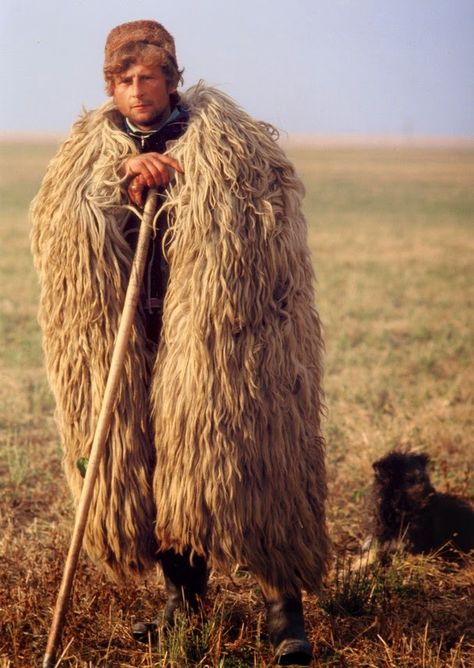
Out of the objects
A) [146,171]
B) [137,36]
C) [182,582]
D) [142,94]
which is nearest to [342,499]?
[182,582]

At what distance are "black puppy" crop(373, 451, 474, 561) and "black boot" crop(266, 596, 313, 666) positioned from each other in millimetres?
1189

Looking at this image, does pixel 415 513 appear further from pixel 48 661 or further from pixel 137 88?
pixel 137 88

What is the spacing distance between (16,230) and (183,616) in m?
18.2

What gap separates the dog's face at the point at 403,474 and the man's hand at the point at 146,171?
222cm

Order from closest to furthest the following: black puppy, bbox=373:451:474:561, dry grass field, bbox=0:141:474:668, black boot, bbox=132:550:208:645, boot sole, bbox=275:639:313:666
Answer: boot sole, bbox=275:639:313:666
dry grass field, bbox=0:141:474:668
black boot, bbox=132:550:208:645
black puppy, bbox=373:451:474:561

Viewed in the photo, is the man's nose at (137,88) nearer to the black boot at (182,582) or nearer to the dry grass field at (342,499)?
the dry grass field at (342,499)

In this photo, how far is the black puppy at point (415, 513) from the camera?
4602 mm

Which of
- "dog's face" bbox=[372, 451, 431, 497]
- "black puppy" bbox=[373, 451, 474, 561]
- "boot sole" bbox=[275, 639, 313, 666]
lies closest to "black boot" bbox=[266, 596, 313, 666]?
"boot sole" bbox=[275, 639, 313, 666]

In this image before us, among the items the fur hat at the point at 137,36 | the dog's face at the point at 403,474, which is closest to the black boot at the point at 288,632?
the dog's face at the point at 403,474

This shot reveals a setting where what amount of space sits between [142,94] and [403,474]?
2.50 m

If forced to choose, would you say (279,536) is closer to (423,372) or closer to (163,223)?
(163,223)

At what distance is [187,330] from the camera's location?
10.5 feet

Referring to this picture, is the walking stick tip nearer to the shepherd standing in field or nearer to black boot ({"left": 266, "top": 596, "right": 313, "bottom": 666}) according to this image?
the shepherd standing in field

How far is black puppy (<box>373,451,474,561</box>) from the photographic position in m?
4.60
